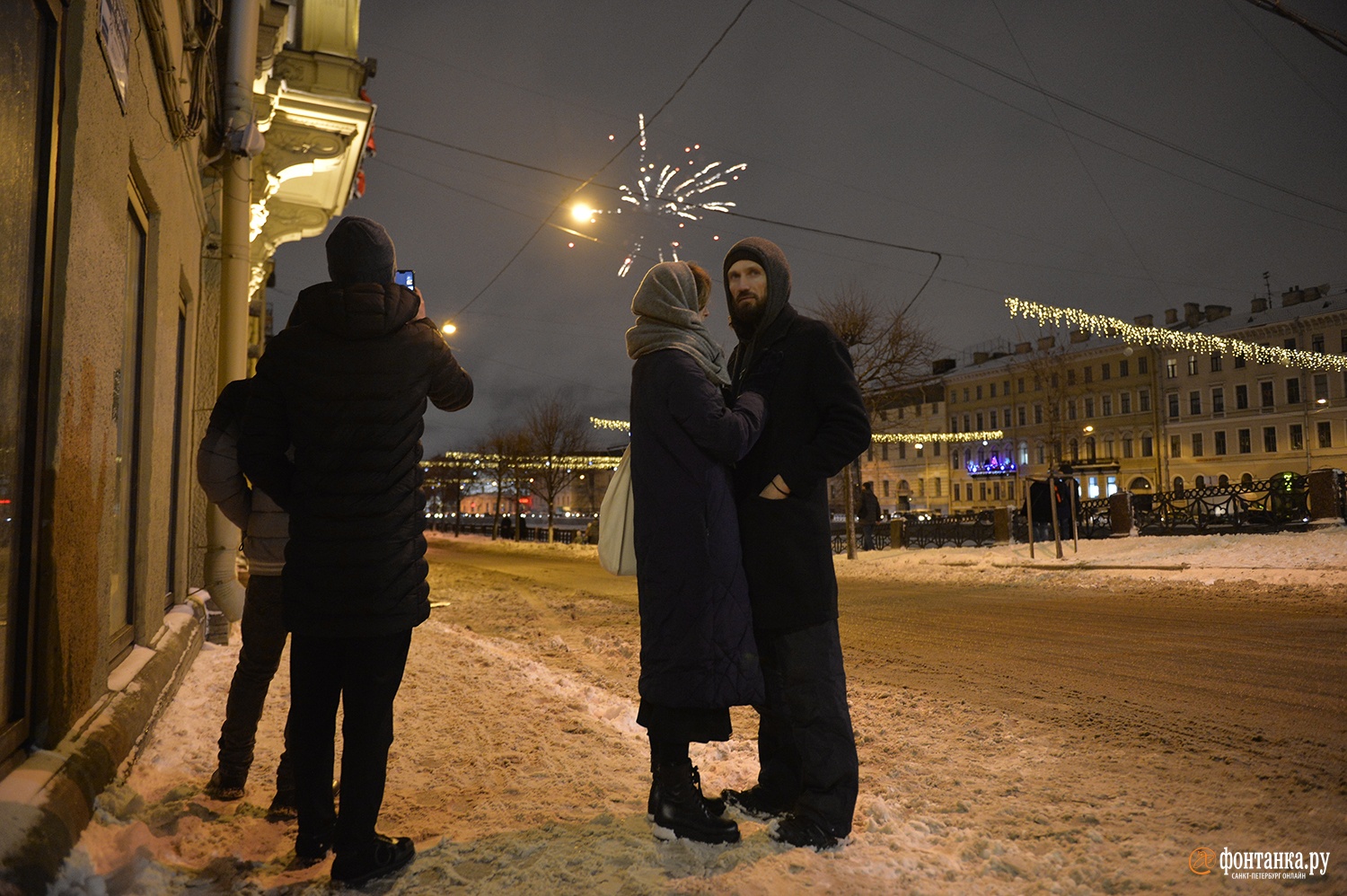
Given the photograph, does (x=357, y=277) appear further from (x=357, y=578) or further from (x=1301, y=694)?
(x=1301, y=694)

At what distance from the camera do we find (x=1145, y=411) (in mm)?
62906

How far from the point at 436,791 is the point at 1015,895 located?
2.14 metres

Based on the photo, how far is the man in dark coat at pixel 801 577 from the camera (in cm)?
274

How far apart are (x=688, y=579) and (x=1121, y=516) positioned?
67.1 ft

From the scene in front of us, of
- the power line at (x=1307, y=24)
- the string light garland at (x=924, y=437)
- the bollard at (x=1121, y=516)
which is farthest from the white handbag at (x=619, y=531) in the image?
the string light garland at (x=924, y=437)

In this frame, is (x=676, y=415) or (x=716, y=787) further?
(x=716, y=787)

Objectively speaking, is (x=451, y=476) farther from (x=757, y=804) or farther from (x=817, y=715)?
(x=817, y=715)

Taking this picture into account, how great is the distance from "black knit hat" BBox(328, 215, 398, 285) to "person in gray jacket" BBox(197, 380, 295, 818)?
1.54 feet

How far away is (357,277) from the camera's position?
269 centimetres

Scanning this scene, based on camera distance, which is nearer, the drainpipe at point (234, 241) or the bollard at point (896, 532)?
the drainpipe at point (234, 241)

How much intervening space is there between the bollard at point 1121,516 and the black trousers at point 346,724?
67.5ft

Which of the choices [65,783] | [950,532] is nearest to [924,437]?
[950,532]

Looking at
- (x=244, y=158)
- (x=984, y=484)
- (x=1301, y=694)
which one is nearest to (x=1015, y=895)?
(x=1301, y=694)

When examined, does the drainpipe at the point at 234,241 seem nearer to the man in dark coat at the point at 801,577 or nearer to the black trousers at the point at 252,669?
the black trousers at the point at 252,669
